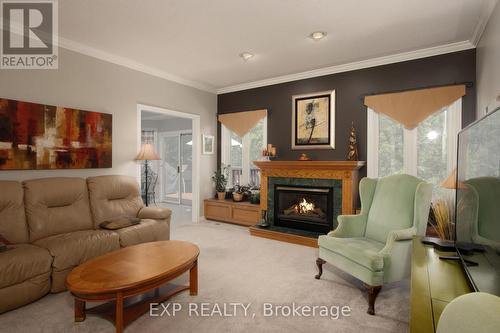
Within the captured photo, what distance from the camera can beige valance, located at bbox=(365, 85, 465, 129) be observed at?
11.7 ft

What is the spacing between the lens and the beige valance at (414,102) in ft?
11.7

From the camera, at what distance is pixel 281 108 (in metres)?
5.02

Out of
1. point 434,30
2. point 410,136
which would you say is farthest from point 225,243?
point 434,30

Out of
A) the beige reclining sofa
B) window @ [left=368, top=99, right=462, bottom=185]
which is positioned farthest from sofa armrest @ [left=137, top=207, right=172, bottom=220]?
window @ [left=368, top=99, right=462, bottom=185]

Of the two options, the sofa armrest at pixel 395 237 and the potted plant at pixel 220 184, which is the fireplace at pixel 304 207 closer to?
the potted plant at pixel 220 184

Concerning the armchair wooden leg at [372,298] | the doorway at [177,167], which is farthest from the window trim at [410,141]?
the doorway at [177,167]

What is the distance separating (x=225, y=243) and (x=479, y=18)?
4.03 m

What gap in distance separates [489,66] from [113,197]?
4.57 meters

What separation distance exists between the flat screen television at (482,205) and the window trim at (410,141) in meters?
2.26

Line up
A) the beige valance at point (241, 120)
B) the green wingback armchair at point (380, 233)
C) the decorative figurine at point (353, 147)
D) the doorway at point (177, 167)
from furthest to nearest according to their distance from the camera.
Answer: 1. the doorway at point (177, 167)
2. the beige valance at point (241, 120)
3. the decorative figurine at point (353, 147)
4. the green wingback armchair at point (380, 233)

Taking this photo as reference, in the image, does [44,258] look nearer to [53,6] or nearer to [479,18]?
[53,6]

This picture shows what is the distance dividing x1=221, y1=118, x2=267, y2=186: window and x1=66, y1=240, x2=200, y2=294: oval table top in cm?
295

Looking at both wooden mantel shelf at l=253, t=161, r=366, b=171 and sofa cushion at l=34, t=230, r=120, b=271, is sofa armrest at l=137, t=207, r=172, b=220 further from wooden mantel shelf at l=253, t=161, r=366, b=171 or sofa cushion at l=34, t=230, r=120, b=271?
wooden mantel shelf at l=253, t=161, r=366, b=171

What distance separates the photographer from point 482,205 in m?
1.28
